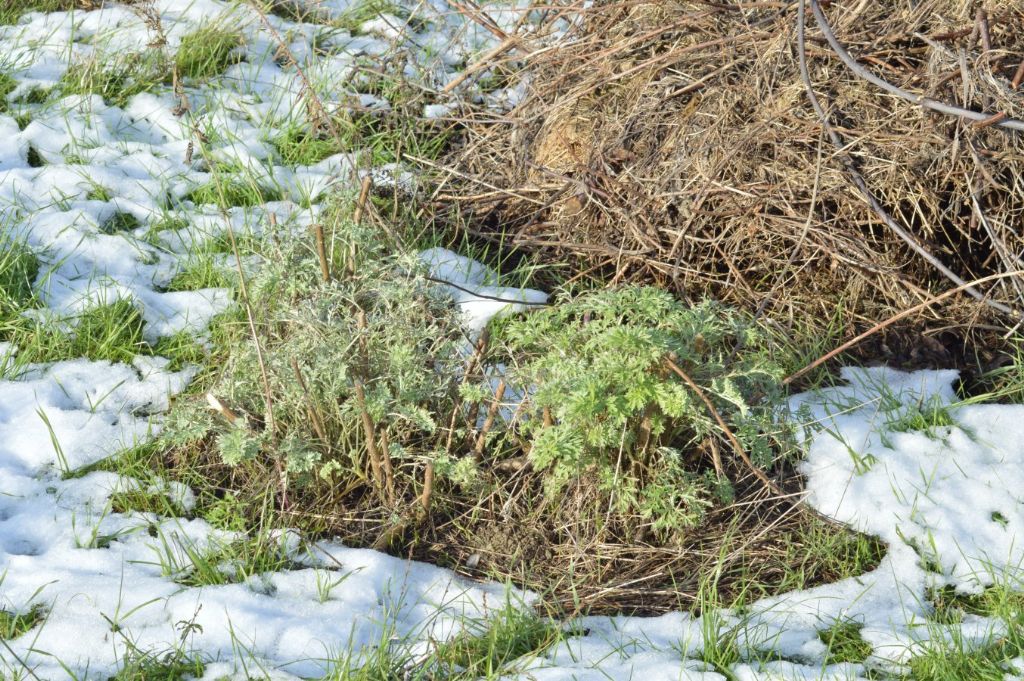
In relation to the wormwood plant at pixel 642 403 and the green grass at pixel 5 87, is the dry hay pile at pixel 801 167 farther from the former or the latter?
the green grass at pixel 5 87

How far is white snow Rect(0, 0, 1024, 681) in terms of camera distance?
2.39 metres

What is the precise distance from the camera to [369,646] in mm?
2369

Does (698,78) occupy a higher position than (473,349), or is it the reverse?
(698,78)

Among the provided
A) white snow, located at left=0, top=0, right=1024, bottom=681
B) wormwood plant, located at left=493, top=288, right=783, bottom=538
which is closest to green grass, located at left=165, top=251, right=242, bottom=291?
white snow, located at left=0, top=0, right=1024, bottom=681

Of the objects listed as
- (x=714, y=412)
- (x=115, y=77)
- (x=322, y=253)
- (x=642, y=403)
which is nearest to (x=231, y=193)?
(x=115, y=77)

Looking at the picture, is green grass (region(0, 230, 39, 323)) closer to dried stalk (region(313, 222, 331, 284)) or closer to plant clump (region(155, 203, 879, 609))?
plant clump (region(155, 203, 879, 609))

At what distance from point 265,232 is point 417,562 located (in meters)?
1.12

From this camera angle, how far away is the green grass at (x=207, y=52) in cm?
440

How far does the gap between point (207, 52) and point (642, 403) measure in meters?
2.81

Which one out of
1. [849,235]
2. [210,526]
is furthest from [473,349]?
[849,235]

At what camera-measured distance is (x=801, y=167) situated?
344cm

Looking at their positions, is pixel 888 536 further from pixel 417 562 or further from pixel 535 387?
pixel 417 562

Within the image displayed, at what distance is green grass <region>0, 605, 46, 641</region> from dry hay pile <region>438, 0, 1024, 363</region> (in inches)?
75.3

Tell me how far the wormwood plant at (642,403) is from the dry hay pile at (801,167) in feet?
2.20
